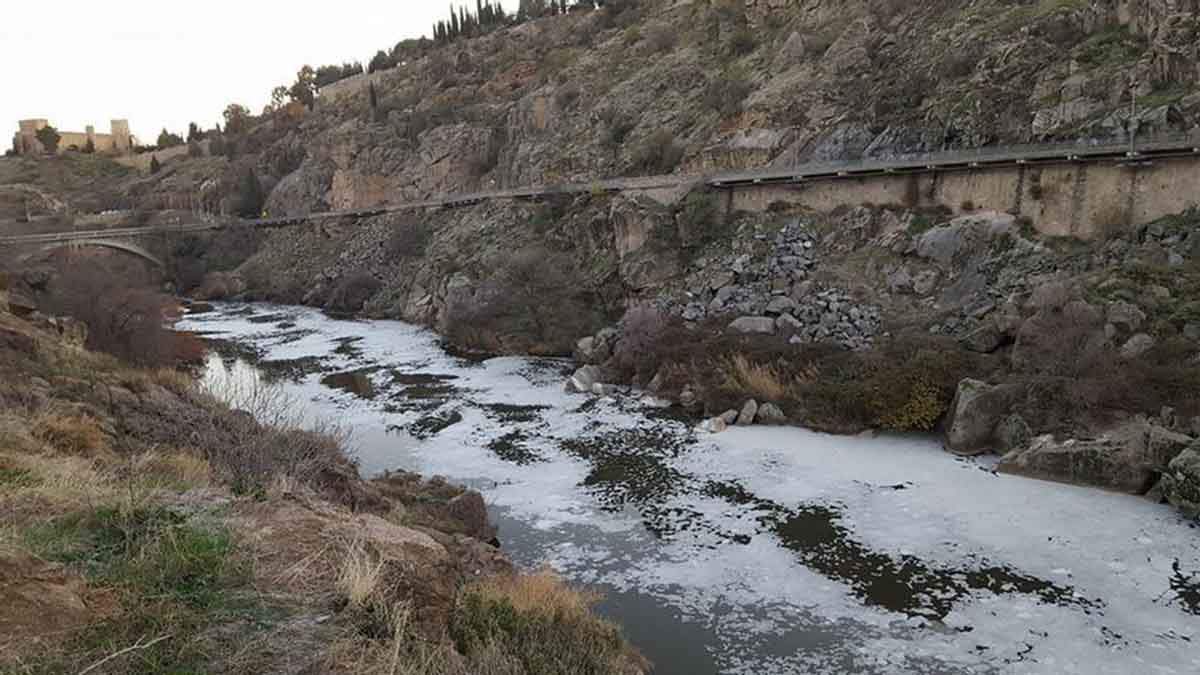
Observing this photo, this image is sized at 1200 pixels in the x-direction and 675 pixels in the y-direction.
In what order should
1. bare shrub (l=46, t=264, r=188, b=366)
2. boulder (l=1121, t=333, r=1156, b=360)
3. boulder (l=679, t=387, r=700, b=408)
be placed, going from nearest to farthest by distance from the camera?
boulder (l=1121, t=333, r=1156, b=360)
boulder (l=679, t=387, r=700, b=408)
bare shrub (l=46, t=264, r=188, b=366)

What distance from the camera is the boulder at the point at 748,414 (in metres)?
22.0

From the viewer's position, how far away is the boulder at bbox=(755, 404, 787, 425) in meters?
21.8

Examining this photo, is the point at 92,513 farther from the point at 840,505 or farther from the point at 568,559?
the point at 840,505

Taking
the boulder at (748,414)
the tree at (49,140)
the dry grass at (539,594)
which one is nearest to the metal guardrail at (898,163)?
the boulder at (748,414)

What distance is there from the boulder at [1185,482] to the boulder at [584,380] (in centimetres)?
1624

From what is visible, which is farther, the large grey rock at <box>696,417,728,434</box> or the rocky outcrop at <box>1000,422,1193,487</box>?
the large grey rock at <box>696,417,728,434</box>

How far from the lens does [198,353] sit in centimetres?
3394

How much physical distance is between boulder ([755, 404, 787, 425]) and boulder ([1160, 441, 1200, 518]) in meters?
9.03

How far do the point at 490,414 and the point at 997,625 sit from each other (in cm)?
1636

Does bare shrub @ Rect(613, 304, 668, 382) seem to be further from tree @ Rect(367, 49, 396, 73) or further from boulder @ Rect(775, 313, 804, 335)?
tree @ Rect(367, 49, 396, 73)

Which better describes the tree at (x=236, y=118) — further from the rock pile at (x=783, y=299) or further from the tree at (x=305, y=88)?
the rock pile at (x=783, y=299)

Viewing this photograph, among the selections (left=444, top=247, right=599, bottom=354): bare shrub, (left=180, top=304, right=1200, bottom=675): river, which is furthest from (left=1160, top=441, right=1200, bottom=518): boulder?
(left=444, top=247, right=599, bottom=354): bare shrub

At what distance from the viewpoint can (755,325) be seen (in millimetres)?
25875

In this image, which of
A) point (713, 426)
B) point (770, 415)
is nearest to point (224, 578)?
point (713, 426)
